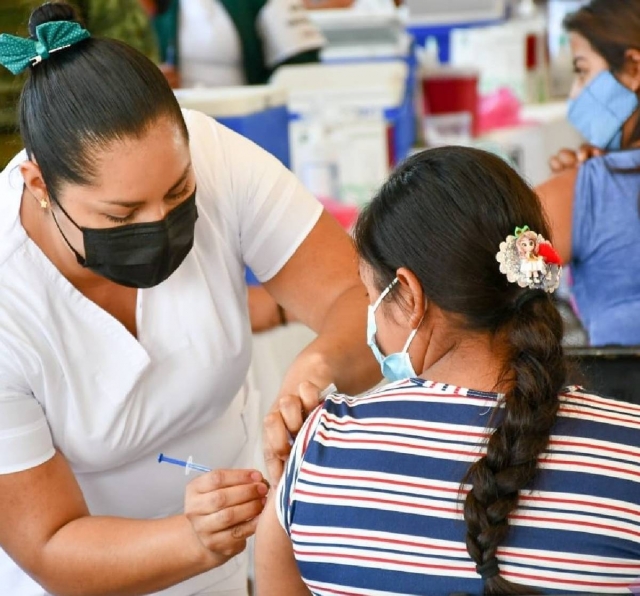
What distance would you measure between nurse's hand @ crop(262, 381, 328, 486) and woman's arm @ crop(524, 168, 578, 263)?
2.94 feet

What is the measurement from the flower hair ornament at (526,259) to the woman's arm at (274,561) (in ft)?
1.28

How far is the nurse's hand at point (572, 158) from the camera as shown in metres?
2.12

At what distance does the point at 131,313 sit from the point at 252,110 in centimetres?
138

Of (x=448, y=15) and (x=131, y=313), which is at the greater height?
(x=131, y=313)

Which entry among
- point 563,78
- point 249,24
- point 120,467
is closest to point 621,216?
point 120,467

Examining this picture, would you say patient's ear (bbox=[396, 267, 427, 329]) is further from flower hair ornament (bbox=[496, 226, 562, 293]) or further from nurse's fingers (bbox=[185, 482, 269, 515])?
nurse's fingers (bbox=[185, 482, 269, 515])

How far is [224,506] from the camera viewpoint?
1.28 metres

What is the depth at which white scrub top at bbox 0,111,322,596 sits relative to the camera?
1.39 metres

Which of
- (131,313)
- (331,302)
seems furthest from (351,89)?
(131,313)

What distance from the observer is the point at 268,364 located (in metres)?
2.43

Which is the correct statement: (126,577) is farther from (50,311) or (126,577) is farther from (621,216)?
(621,216)

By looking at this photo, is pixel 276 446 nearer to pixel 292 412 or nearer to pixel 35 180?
pixel 292 412

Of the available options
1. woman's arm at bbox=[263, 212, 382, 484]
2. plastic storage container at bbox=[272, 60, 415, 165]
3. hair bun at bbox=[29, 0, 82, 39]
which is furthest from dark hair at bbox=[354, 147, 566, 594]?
plastic storage container at bbox=[272, 60, 415, 165]

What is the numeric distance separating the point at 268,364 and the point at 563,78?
11.8 ft
